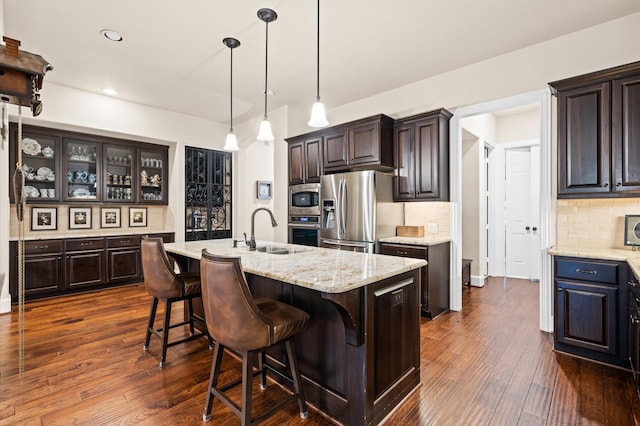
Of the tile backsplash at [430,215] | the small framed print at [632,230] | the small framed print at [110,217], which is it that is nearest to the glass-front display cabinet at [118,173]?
→ the small framed print at [110,217]

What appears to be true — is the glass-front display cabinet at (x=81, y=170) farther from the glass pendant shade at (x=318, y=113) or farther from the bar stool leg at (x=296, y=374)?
the bar stool leg at (x=296, y=374)

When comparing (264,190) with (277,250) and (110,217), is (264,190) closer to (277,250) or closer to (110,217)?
(110,217)

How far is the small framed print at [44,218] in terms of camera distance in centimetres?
459

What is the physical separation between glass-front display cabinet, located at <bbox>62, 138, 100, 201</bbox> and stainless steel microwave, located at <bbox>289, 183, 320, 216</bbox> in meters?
3.08

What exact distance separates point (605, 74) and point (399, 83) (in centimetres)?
215

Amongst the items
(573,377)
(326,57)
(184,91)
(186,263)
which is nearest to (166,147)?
(184,91)

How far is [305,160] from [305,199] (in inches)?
24.7

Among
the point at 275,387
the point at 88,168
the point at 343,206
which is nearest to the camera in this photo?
the point at 275,387

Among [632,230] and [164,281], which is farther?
[632,230]

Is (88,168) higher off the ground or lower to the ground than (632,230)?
higher

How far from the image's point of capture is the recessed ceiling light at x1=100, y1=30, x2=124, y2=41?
303cm

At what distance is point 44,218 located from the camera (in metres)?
4.68

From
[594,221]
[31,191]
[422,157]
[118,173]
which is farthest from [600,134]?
[31,191]

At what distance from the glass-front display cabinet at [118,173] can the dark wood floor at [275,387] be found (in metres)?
2.25
